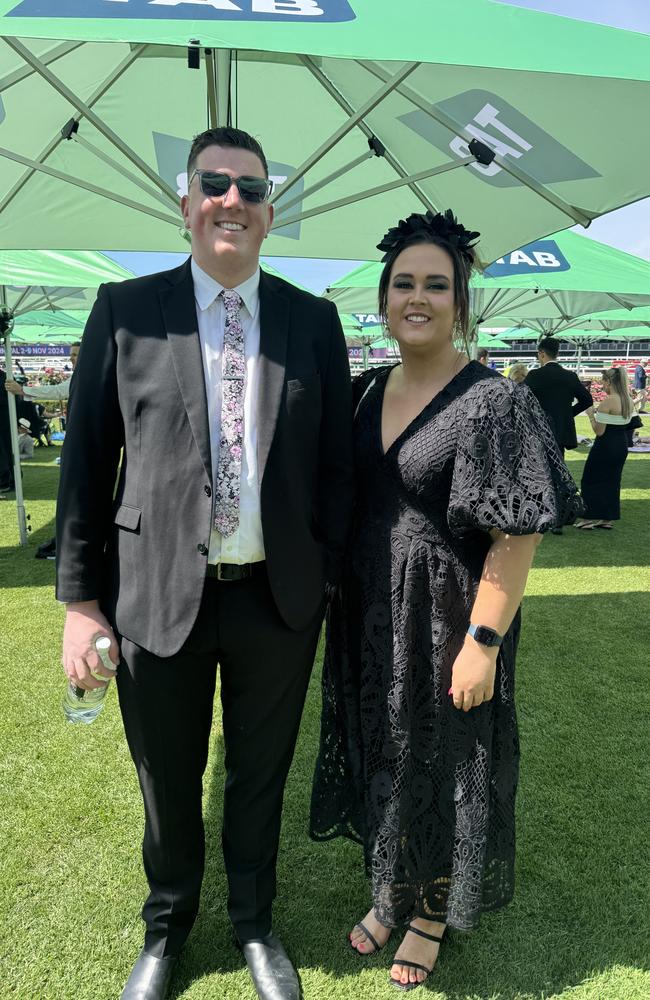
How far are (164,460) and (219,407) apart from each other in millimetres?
193

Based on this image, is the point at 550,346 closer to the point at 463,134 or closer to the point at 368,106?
the point at 463,134

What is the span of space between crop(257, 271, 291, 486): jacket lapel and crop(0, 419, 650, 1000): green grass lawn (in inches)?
63.3

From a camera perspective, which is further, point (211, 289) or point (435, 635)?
point (435, 635)

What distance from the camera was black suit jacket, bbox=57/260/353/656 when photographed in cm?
151

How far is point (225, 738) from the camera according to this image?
1820 millimetres

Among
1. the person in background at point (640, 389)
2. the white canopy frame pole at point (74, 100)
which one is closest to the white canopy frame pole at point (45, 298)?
the white canopy frame pole at point (74, 100)

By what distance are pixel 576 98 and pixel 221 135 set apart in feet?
6.72

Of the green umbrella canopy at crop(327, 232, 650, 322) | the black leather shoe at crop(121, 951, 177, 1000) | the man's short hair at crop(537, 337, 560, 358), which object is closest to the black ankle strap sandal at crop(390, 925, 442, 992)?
the black leather shoe at crop(121, 951, 177, 1000)

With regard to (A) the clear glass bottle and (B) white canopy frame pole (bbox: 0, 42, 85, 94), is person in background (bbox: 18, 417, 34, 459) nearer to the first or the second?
(B) white canopy frame pole (bbox: 0, 42, 85, 94)

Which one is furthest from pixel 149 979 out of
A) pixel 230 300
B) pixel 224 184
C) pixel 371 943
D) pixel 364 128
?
pixel 364 128

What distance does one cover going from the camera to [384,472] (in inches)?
70.7

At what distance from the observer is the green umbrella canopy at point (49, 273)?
233 inches

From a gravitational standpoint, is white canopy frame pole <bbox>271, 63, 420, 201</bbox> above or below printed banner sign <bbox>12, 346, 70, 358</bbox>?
below

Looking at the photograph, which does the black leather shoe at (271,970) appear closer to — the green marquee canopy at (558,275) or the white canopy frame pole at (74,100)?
the white canopy frame pole at (74,100)
